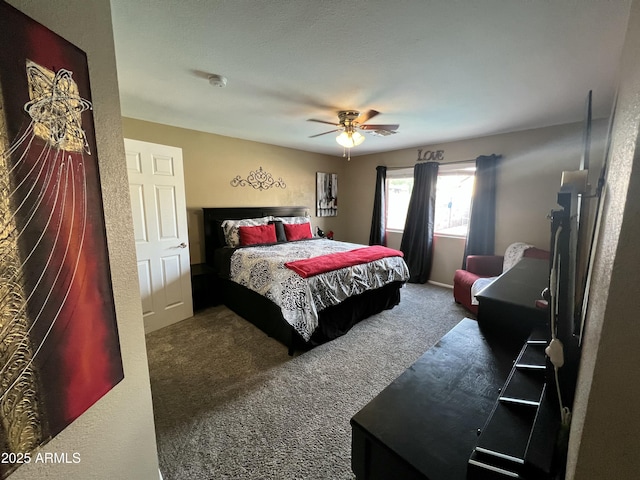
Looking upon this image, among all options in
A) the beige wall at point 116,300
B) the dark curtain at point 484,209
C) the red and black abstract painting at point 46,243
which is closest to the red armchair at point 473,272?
the dark curtain at point 484,209

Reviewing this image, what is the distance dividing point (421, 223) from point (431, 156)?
1.12m

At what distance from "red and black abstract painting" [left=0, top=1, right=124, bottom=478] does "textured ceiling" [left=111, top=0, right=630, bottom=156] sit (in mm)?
861

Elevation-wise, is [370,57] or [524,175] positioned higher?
[370,57]

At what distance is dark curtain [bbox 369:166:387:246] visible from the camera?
4785 mm

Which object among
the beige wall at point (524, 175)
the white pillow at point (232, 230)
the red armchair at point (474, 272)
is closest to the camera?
the beige wall at point (524, 175)

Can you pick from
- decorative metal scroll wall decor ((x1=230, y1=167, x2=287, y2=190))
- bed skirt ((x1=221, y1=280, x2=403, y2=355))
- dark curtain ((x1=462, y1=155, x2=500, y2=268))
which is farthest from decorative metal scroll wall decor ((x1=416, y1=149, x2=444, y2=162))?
decorative metal scroll wall decor ((x1=230, y1=167, x2=287, y2=190))

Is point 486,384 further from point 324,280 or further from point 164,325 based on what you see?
point 164,325

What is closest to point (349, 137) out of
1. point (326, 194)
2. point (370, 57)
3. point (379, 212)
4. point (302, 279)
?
point (370, 57)

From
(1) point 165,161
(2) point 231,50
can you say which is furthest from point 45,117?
(1) point 165,161

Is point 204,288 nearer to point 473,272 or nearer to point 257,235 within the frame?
point 257,235

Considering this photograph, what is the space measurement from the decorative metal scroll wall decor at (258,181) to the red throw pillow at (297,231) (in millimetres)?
790

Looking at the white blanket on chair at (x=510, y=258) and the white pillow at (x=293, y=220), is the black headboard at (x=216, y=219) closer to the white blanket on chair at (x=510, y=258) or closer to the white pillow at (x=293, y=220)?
the white pillow at (x=293, y=220)

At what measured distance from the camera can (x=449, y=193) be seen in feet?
13.8

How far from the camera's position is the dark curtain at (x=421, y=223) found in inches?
165
